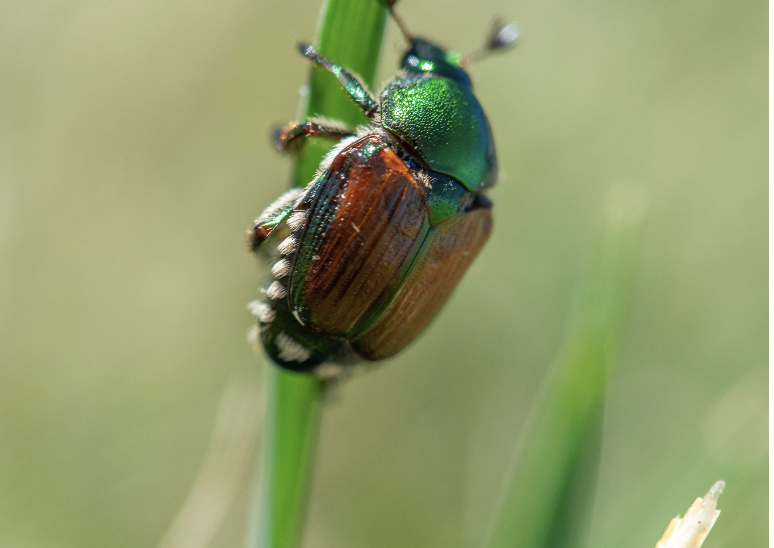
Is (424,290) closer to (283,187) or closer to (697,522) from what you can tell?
(697,522)

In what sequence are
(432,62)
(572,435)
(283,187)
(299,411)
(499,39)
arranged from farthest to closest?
(283,187), (499,39), (432,62), (299,411), (572,435)

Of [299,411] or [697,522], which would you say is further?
[299,411]

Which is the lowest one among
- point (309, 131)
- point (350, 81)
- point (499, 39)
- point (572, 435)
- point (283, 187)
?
point (572, 435)

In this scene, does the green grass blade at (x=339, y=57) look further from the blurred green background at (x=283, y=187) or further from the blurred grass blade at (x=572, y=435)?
the blurred green background at (x=283, y=187)

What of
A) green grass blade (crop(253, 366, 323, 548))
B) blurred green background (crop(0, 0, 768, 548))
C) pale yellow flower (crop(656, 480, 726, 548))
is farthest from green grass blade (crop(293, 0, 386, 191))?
blurred green background (crop(0, 0, 768, 548))

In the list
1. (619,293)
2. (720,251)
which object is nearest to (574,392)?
(619,293)

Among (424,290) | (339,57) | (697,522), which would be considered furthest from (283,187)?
(697,522)
